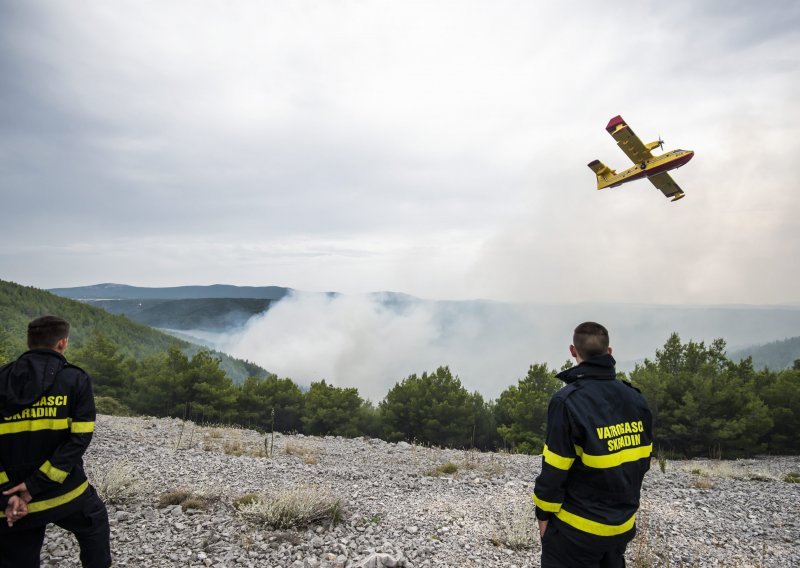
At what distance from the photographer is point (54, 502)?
12.8ft

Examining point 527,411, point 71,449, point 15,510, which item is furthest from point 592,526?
point 527,411

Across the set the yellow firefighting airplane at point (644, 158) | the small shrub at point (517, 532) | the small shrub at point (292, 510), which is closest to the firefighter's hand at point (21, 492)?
the small shrub at point (292, 510)

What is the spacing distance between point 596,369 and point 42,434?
4.99 metres

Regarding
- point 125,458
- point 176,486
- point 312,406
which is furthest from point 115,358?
point 176,486

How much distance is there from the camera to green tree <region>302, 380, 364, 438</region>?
33594mm

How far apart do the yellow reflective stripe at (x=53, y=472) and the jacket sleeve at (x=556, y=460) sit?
4.10m

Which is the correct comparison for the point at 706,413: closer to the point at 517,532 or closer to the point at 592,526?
the point at 517,532

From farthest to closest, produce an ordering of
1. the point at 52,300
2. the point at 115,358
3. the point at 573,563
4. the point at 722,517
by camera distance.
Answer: the point at 52,300 → the point at 115,358 → the point at 722,517 → the point at 573,563

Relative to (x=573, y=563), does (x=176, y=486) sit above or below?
below

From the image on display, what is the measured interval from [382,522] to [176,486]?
4120 mm

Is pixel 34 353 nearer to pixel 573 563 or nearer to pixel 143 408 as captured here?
pixel 573 563

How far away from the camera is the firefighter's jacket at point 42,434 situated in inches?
151

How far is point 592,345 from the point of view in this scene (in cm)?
379

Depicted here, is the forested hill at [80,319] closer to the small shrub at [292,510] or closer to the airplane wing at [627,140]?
the airplane wing at [627,140]
